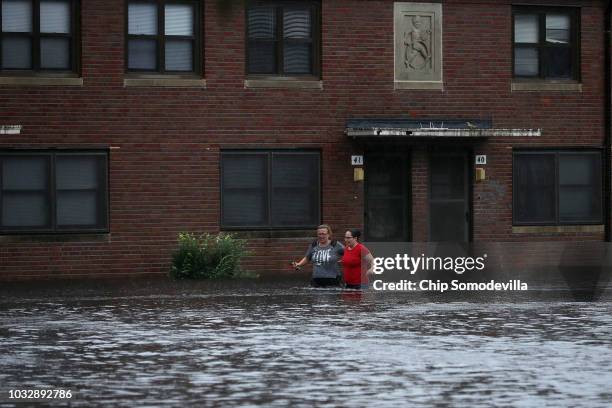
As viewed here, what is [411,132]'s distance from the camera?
2970 cm

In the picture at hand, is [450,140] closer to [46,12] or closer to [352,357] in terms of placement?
[46,12]

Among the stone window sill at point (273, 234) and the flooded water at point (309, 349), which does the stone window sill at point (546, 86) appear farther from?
the flooded water at point (309, 349)

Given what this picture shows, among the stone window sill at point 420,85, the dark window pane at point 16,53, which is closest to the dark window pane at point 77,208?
the dark window pane at point 16,53

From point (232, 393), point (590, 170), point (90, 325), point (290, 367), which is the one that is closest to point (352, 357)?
point (290, 367)

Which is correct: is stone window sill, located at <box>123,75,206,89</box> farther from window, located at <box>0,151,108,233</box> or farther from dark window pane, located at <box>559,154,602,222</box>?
dark window pane, located at <box>559,154,602,222</box>

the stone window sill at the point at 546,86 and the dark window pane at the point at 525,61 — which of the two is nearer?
the stone window sill at the point at 546,86

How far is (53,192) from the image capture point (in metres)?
29.1

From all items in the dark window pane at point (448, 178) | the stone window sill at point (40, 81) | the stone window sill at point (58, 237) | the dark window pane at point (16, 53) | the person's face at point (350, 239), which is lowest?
the stone window sill at point (58, 237)

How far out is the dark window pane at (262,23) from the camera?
30.2m

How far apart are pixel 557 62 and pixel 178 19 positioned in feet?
27.6

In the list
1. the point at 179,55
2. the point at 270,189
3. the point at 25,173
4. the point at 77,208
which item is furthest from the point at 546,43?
the point at 25,173

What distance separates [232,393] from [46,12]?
18.0m

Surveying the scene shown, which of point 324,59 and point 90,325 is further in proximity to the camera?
point 324,59

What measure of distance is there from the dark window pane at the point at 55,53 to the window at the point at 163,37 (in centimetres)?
121
